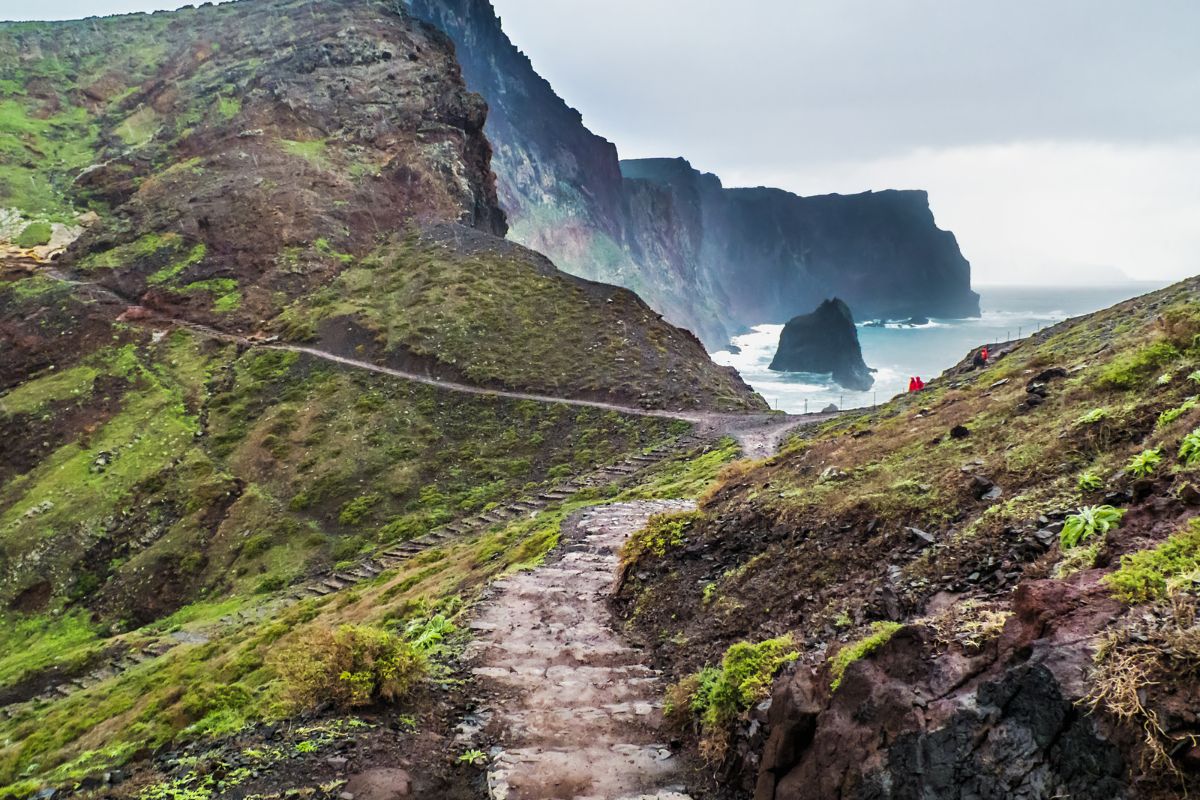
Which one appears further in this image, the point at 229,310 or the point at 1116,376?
the point at 229,310

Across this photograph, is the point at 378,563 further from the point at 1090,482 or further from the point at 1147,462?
the point at 1147,462

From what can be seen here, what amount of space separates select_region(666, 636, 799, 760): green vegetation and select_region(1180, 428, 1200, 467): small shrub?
4219 mm

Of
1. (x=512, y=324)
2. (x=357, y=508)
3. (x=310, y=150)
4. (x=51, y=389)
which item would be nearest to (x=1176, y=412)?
(x=357, y=508)

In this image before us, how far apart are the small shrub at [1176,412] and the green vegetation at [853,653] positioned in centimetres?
426

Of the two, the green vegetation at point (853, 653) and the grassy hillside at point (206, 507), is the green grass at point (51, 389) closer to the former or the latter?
the grassy hillside at point (206, 507)

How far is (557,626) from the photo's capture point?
12.5 meters

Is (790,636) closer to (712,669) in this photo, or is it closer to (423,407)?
(712,669)

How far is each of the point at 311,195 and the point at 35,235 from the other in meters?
23.6

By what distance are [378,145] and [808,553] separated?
75513mm

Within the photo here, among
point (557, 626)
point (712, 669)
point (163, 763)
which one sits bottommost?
point (163, 763)

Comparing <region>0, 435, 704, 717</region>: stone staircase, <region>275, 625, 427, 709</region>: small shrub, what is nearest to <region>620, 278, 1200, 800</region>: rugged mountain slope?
<region>275, 625, 427, 709</region>: small shrub

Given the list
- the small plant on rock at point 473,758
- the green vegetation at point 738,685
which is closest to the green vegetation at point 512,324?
the green vegetation at point 738,685

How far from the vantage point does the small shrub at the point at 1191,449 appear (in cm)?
612

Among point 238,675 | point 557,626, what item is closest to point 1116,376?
point 557,626
